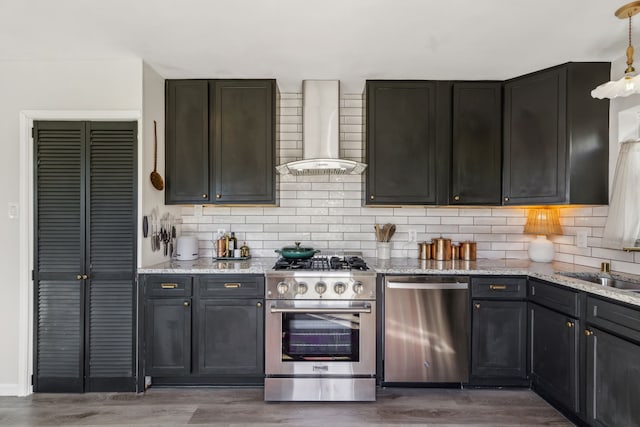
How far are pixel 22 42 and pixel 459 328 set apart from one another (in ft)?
12.2

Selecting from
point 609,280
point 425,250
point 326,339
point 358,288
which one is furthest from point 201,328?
point 609,280

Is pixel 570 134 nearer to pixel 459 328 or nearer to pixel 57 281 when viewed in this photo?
pixel 459 328

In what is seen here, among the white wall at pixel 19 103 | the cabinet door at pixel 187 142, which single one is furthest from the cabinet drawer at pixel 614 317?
the white wall at pixel 19 103

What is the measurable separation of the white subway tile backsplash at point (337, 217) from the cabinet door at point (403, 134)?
1.23 feet

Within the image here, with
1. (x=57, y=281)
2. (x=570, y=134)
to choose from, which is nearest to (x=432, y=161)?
(x=570, y=134)

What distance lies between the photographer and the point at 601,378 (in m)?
1.96

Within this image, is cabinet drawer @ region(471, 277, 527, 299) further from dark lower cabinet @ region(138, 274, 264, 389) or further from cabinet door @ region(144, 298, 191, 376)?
cabinet door @ region(144, 298, 191, 376)

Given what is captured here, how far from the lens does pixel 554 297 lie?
2.32 metres

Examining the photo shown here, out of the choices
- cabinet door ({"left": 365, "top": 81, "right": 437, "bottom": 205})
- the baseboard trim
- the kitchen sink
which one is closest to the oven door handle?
cabinet door ({"left": 365, "top": 81, "right": 437, "bottom": 205})

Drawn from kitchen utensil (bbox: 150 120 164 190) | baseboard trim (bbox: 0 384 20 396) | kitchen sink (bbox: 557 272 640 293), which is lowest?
baseboard trim (bbox: 0 384 20 396)

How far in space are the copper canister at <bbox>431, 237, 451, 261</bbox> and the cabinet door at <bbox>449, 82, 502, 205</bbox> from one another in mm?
431

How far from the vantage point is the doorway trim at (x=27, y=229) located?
2.56 metres

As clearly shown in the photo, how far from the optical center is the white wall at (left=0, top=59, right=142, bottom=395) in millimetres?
2580

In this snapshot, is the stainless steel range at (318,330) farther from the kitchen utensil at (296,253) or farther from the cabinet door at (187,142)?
the cabinet door at (187,142)
